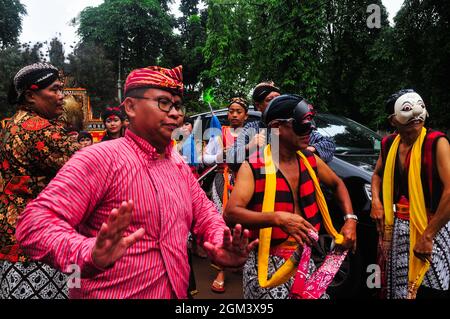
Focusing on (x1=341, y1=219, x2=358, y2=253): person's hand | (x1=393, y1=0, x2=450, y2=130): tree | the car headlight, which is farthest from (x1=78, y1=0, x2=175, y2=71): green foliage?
(x1=341, y1=219, x2=358, y2=253): person's hand

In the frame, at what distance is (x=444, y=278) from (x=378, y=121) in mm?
10152

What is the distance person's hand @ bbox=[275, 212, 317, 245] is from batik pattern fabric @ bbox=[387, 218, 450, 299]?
3.77ft

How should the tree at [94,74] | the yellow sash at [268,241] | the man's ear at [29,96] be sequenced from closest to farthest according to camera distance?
the yellow sash at [268,241] → the man's ear at [29,96] → the tree at [94,74]

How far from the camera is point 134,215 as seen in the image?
153 centimetres

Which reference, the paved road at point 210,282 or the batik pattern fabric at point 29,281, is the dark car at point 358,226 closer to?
the paved road at point 210,282

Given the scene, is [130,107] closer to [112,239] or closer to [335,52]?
[112,239]

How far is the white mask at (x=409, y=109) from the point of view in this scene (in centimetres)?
280

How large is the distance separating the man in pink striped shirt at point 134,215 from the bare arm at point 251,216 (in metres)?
0.42

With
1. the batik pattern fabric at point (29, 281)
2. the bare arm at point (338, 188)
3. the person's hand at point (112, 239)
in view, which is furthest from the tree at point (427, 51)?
the person's hand at point (112, 239)

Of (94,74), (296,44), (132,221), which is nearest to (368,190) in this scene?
(132,221)

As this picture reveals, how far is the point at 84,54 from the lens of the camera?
30203mm

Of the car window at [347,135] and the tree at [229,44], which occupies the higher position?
the tree at [229,44]

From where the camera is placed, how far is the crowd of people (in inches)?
55.1

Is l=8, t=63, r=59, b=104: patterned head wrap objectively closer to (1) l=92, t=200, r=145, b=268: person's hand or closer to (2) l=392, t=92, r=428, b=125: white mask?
(1) l=92, t=200, r=145, b=268: person's hand
